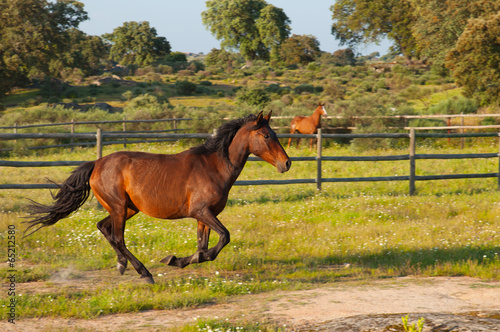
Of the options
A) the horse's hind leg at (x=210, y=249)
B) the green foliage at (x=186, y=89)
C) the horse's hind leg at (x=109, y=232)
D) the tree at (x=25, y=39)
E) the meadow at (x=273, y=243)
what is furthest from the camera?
the green foliage at (x=186, y=89)

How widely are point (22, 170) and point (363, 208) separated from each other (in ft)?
35.8

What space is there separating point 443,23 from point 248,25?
4553cm

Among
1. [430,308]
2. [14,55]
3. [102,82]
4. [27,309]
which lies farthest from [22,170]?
[102,82]

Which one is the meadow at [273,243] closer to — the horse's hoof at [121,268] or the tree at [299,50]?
the horse's hoof at [121,268]

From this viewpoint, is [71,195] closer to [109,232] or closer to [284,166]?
[109,232]

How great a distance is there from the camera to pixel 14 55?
3512 centimetres

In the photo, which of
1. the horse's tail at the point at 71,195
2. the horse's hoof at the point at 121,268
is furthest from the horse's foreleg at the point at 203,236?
the horse's tail at the point at 71,195

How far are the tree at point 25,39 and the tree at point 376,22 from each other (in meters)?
40.2

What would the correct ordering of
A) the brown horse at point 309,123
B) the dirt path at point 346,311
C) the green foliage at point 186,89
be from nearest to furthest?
the dirt path at point 346,311
the brown horse at point 309,123
the green foliage at point 186,89

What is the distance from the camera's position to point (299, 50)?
255 feet

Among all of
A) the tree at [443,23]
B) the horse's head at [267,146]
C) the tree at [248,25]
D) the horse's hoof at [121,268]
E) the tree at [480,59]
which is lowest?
the horse's hoof at [121,268]

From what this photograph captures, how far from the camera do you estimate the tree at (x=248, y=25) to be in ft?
243

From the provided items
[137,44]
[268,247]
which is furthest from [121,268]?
[137,44]

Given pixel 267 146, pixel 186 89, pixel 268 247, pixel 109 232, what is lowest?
pixel 268 247
